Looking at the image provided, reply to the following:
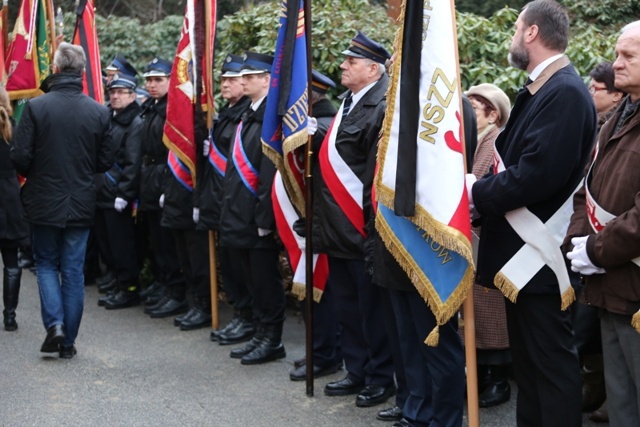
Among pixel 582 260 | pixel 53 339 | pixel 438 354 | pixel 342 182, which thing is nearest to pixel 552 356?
pixel 582 260

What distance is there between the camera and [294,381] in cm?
685

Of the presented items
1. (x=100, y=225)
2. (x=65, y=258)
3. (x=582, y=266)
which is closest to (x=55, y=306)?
(x=65, y=258)

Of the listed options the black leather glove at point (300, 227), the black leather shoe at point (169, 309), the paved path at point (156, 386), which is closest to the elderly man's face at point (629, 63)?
the paved path at point (156, 386)

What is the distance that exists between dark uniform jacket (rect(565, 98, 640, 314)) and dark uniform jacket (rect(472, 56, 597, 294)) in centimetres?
17

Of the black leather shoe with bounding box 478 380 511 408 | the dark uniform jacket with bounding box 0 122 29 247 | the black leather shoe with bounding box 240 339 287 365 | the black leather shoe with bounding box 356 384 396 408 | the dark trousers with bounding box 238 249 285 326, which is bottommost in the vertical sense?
the black leather shoe with bounding box 240 339 287 365

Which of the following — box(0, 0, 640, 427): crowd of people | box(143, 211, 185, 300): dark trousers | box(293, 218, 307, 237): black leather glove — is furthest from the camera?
box(143, 211, 185, 300): dark trousers

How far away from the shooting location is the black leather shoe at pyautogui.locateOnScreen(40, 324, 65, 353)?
7.34 meters

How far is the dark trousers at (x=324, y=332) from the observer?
699 centimetres

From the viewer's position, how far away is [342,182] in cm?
611

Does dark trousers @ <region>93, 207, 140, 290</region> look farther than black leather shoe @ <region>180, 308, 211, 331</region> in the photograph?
Yes

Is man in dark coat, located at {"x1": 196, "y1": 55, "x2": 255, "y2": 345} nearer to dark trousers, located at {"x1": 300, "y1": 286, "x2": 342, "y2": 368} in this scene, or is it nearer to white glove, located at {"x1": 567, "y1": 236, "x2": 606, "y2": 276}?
dark trousers, located at {"x1": 300, "y1": 286, "x2": 342, "y2": 368}

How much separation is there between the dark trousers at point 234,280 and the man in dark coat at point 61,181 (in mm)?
1189

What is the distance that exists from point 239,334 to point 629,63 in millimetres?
4699

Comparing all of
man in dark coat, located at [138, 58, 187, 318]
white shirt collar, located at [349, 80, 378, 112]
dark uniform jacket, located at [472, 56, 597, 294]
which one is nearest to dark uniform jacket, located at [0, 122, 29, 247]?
man in dark coat, located at [138, 58, 187, 318]
